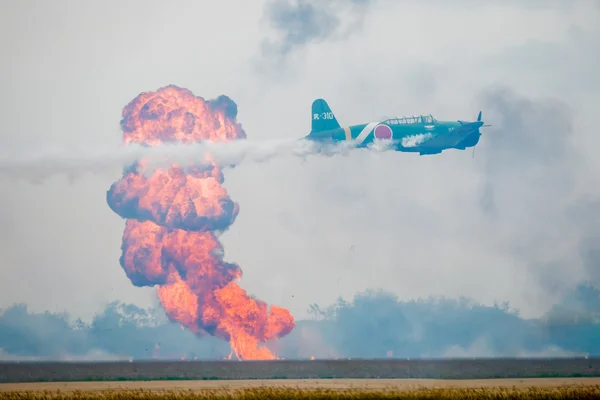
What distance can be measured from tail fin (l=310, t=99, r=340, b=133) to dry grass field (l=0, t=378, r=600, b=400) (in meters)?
39.8

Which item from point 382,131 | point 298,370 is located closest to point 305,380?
point 298,370

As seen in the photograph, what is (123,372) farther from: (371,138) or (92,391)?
(371,138)

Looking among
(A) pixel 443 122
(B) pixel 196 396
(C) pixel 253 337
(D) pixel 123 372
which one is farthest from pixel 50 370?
(A) pixel 443 122

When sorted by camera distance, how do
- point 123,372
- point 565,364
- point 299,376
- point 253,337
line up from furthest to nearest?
1. point 253,337
2. point 565,364
3. point 123,372
4. point 299,376

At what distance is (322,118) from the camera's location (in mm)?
146000

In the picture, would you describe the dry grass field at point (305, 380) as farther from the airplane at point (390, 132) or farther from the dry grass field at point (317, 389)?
the airplane at point (390, 132)

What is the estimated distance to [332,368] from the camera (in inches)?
5251

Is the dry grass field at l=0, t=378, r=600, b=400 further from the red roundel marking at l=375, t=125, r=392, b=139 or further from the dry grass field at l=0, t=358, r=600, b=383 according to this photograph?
the red roundel marking at l=375, t=125, r=392, b=139

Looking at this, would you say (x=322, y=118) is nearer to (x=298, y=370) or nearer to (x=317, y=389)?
(x=298, y=370)

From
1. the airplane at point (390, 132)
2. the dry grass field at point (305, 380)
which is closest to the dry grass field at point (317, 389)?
the dry grass field at point (305, 380)

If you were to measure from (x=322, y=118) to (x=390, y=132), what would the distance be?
8707 millimetres

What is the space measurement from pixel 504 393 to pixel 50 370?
59.2 m

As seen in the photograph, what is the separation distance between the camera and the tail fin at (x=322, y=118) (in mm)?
145250

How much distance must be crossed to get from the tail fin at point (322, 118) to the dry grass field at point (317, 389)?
3983 centimetres
